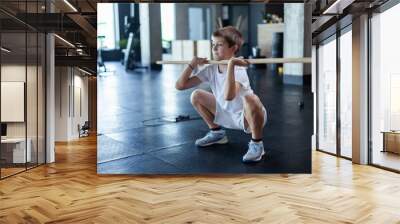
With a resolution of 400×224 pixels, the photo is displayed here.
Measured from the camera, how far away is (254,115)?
661 centimetres

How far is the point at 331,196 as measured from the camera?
5383 mm

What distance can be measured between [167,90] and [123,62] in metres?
0.94

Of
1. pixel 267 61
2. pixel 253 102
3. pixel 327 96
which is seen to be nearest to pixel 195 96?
pixel 253 102

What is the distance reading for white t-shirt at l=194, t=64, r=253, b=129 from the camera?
6547mm

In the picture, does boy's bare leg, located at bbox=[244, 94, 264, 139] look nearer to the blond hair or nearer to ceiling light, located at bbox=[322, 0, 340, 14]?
the blond hair

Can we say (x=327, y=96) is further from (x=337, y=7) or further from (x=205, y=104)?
(x=205, y=104)

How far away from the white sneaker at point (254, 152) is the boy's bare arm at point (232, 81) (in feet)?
2.61

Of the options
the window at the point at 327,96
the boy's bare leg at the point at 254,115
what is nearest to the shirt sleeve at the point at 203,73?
the boy's bare leg at the point at 254,115

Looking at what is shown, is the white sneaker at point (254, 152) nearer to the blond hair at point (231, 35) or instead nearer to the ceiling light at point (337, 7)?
the blond hair at point (231, 35)

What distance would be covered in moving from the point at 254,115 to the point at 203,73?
0.98 metres

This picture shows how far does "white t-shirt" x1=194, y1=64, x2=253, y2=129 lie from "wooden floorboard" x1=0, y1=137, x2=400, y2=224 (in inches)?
35.8

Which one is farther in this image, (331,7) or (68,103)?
(68,103)

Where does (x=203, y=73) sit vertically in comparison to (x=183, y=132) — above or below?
above

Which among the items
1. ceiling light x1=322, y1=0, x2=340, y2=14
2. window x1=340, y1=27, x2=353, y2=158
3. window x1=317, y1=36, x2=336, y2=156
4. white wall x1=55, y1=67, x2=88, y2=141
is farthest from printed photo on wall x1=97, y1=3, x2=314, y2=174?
window x1=317, y1=36, x2=336, y2=156
